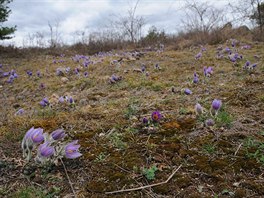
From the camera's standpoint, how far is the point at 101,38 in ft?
45.9

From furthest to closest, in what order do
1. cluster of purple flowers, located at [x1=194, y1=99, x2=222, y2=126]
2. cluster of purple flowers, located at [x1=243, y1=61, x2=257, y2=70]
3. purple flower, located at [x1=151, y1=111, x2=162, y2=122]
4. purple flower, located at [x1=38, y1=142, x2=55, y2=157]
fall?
cluster of purple flowers, located at [x1=243, y1=61, x2=257, y2=70] < purple flower, located at [x1=151, y1=111, x2=162, y2=122] < cluster of purple flowers, located at [x1=194, y1=99, x2=222, y2=126] < purple flower, located at [x1=38, y1=142, x2=55, y2=157]

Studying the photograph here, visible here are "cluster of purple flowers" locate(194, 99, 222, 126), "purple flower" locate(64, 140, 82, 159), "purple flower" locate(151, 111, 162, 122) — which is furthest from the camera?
"purple flower" locate(151, 111, 162, 122)

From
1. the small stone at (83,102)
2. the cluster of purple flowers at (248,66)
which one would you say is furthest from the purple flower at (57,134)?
the cluster of purple flowers at (248,66)

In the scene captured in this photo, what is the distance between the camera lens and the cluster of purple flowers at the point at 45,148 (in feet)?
4.90

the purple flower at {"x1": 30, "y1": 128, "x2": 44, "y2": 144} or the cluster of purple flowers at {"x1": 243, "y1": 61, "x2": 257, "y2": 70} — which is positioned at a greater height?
the cluster of purple flowers at {"x1": 243, "y1": 61, "x2": 257, "y2": 70}

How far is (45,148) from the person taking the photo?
1.49 m

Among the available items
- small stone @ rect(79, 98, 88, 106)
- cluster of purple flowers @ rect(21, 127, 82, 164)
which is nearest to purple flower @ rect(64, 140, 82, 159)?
cluster of purple flowers @ rect(21, 127, 82, 164)

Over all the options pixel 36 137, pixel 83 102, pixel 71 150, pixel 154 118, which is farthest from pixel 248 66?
pixel 36 137

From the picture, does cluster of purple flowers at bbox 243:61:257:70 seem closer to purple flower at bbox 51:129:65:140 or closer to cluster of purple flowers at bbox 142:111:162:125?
cluster of purple flowers at bbox 142:111:162:125

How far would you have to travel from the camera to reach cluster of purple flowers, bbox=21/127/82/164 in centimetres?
149

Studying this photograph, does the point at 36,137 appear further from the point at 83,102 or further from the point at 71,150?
the point at 83,102

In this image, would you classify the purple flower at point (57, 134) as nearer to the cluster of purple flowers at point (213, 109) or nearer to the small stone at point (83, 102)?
the cluster of purple flowers at point (213, 109)

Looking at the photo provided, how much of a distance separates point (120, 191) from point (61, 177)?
36 centimetres

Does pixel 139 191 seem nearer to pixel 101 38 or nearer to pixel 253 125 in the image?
pixel 253 125
